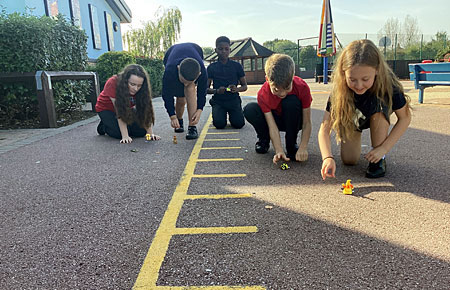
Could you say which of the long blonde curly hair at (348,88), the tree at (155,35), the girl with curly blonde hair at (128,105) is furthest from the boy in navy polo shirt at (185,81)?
the tree at (155,35)

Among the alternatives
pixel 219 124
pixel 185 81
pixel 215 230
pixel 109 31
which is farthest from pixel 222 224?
pixel 109 31

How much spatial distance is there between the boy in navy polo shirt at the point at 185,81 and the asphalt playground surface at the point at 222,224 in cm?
129

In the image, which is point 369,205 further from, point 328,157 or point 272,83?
point 272,83

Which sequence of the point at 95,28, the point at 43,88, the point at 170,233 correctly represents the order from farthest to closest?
the point at 95,28
the point at 43,88
the point at 170,233

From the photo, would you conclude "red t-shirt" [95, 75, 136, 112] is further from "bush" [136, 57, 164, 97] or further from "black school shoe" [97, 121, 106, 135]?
"bush" [136, 57, 164, 97]

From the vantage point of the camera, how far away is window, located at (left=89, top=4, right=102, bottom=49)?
531 inches

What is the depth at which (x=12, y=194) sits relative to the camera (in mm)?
2773

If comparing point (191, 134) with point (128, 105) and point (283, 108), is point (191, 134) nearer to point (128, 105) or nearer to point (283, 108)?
point (128, 105)

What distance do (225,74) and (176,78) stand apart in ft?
3.53

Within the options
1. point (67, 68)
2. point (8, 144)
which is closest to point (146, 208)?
point (8, 144)

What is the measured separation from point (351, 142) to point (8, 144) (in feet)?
15.2

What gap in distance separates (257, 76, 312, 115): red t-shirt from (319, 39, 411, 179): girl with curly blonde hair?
528 mm

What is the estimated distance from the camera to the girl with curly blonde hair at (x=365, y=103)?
8.25 ft

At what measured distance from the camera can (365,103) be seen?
9.24ft
